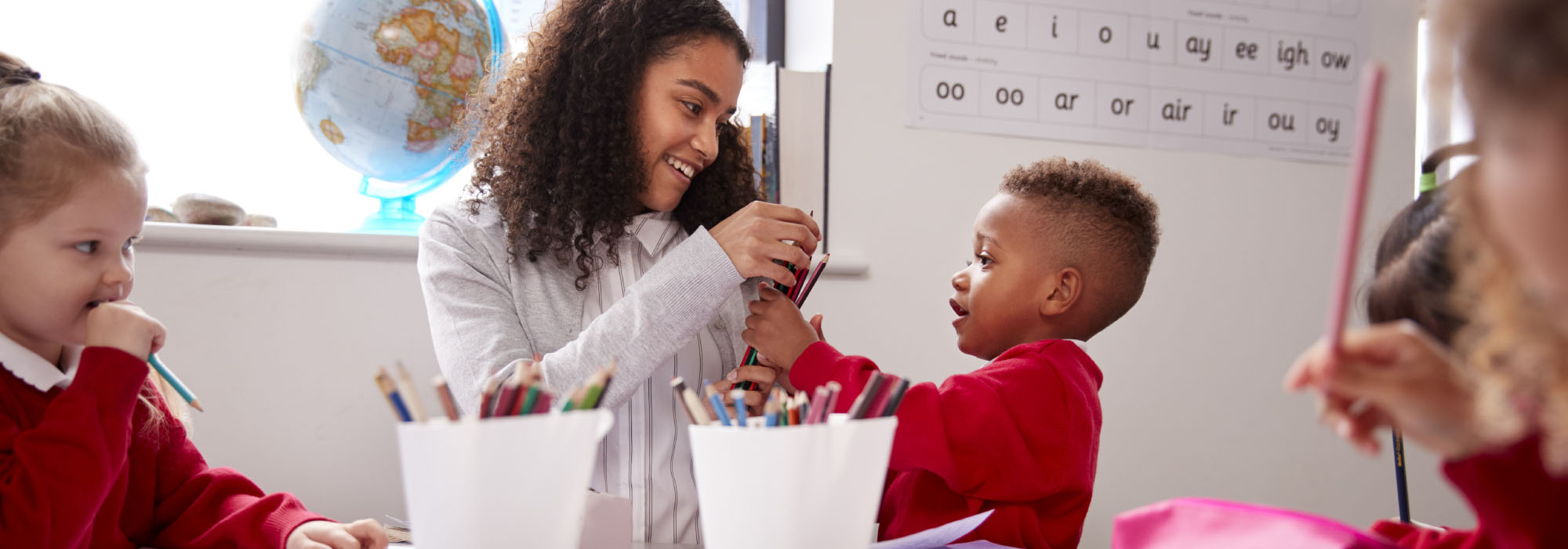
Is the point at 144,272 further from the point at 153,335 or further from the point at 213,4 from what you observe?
the point at 153,335

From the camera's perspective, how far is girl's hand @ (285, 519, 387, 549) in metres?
0.76

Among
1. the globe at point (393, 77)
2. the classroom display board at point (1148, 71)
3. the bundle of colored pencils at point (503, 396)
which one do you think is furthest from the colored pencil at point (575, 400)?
the classroom display board at point (1148, 71)

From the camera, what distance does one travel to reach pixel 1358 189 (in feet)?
1.13

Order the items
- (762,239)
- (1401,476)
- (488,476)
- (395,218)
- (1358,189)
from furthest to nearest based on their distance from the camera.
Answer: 1. (395,218)
2. (762,239)
3. (1401,476)
4. (488,476)
5. (1358,189)

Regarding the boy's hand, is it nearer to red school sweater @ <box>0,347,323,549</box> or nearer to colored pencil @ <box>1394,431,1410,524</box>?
red school sweater @ <box>0,347,323,549</box>

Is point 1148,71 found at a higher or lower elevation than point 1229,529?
higher

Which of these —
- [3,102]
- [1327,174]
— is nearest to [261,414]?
[3,102]

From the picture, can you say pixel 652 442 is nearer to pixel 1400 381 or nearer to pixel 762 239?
pixel 762 239

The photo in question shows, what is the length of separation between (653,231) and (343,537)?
2.05 ft

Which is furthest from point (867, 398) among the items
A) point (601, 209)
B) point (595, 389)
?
point (601, 209)

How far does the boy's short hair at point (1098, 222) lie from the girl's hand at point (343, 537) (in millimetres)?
773

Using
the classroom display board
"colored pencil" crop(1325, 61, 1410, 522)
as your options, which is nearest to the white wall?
the classroom display board

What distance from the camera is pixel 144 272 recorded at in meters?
1.36

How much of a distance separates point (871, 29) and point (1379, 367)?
137 cm
